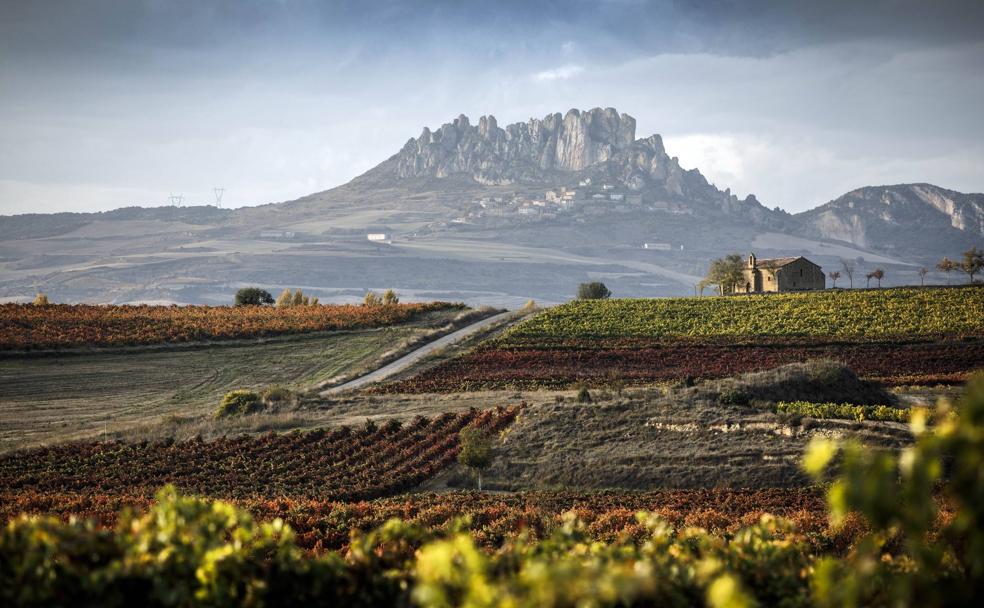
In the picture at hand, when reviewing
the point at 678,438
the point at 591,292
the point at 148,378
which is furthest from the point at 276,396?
the point at 591,292

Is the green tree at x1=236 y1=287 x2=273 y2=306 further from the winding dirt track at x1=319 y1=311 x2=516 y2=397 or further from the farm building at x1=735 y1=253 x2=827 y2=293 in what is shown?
the farm building at x1=735 y1=253 x2=827 y2=293

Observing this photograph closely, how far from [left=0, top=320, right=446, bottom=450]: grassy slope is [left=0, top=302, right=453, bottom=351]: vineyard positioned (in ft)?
7.88

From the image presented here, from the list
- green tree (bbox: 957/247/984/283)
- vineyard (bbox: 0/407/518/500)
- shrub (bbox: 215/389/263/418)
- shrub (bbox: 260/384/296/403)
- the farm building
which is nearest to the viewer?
vineyard (bbox: 0/407/518/500)

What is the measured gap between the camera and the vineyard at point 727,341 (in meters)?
54.2

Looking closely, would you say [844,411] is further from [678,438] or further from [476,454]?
[476,454]

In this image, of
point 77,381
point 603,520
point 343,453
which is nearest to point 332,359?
point 77,381

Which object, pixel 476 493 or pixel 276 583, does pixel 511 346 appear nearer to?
pixel 476 493

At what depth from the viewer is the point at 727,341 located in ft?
217

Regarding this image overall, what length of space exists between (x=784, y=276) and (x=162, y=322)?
69.5 m

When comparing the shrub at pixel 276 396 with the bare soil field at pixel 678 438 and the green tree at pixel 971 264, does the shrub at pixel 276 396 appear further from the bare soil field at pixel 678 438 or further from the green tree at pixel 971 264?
the green tree at pixel 971 264

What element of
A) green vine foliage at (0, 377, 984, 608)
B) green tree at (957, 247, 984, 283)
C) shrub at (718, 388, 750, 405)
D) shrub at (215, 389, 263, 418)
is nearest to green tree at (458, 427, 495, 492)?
shrub at (718, 388, 750, 405)

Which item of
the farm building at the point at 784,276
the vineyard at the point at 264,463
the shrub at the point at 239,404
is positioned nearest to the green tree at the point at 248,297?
the shrub at the point at 239,404

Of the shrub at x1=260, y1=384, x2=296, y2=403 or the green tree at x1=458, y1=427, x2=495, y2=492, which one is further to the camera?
the shrub at x1=260, y1=384, x2=296, y2=403

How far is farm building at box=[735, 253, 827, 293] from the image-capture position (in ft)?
329
